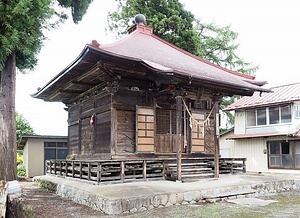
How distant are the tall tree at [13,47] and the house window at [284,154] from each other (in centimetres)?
1464

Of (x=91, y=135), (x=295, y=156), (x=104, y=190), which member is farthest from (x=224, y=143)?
(x=104, y=190)

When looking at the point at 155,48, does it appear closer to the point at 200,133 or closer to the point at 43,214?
the point at 200,133

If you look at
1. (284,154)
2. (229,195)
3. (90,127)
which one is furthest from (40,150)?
(284,154)

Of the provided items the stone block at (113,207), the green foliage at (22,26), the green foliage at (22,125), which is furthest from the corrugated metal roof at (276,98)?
the green foliage at (22,125)

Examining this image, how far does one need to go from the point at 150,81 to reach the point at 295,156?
11.9m

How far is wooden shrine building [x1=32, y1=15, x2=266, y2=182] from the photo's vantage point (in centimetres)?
876

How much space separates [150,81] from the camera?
1005 centimetres

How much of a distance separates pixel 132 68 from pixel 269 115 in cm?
1295

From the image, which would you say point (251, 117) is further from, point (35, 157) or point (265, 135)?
point (35, 157)

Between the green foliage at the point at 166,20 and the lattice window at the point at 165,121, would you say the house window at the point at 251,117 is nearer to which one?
the green foliage at the point at 166,20

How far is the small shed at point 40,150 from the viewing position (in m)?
16.6

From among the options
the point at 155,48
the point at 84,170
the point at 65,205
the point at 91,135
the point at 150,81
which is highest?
the point at 155,48

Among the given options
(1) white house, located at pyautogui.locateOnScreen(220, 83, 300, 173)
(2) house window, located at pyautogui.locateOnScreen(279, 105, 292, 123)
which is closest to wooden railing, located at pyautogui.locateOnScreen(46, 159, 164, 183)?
(1) white house, located at pyautogui.locateOnScreen(220, 83, 300, 173)

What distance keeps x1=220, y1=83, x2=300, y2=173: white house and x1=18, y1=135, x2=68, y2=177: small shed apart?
35.9 feet
